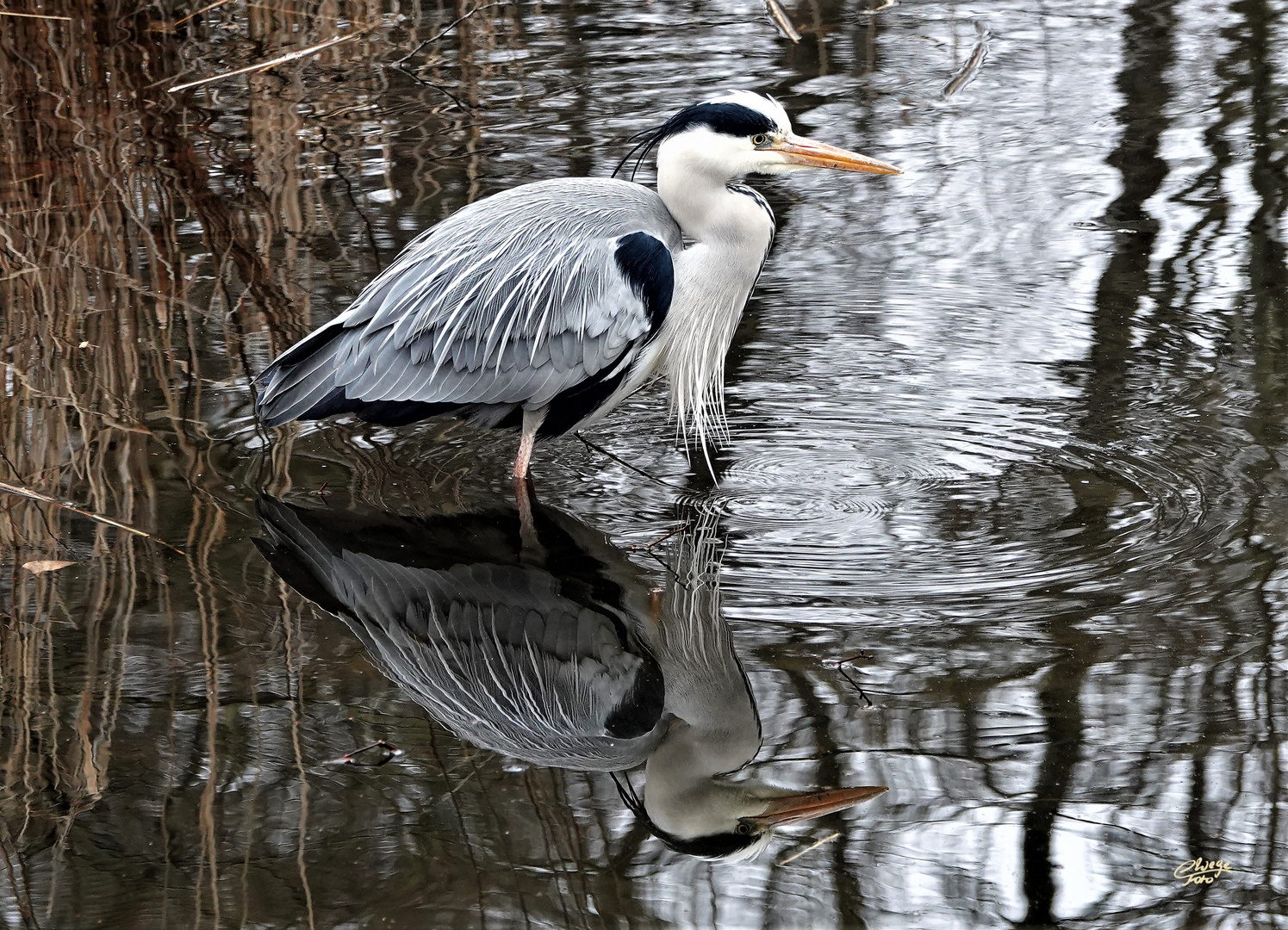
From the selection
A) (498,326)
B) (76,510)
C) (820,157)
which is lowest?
(76,510)

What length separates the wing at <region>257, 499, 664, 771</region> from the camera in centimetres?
380

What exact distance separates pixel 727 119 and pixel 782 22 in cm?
495

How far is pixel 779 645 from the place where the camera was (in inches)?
160

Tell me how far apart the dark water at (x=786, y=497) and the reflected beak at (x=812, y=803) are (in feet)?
0.22

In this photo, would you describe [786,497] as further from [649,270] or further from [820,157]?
[820,157]

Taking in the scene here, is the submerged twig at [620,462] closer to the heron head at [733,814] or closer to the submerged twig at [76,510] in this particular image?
the submerged twig at [76,510]

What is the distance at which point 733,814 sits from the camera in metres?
3.40

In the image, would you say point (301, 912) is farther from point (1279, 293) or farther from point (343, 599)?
point (1279, 293)

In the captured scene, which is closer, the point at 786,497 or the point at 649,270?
the point at 786,497

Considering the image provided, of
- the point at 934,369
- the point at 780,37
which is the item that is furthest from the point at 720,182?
the point at 780,37

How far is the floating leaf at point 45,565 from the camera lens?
4629mm

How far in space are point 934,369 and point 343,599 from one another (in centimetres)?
240
